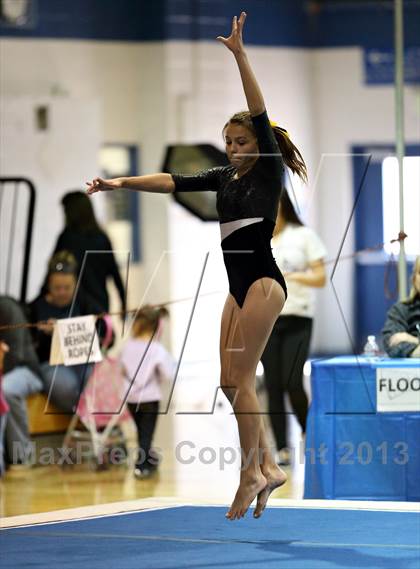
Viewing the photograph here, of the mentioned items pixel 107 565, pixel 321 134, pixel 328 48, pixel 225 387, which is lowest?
pixel 107 565

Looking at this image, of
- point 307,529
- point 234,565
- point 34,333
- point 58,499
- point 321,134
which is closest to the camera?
point 234,565

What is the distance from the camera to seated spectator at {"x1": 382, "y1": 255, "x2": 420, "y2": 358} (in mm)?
5203

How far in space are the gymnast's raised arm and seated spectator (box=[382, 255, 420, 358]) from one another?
174 centimetres

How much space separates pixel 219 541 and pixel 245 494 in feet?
1.56

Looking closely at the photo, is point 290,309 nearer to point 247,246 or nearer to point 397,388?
point 397,388

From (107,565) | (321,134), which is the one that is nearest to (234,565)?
(107,565)

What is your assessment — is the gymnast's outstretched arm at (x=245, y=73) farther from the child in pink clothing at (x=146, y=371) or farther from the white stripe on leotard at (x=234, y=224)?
the child in pink clothing at (x=146, y=371)

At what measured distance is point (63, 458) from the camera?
6.77 m

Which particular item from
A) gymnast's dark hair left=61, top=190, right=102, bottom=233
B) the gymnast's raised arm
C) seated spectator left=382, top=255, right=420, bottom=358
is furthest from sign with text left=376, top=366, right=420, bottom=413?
gymnast's dark hair left=61, top=190, right=102, bottom=233

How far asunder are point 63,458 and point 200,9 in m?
5.09

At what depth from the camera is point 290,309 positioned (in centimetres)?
608

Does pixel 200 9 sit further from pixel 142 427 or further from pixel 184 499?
pixel 184 499

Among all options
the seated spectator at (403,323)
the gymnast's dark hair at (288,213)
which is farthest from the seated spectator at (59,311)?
the seated spectator at (403,323)

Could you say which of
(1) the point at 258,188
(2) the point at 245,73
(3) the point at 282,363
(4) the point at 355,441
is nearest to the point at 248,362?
(1) the point at 258,188
